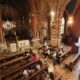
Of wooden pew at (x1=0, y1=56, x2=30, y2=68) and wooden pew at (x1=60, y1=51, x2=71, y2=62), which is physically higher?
wooden pew at (x1=0, y1=56, x2=30, y2=68)

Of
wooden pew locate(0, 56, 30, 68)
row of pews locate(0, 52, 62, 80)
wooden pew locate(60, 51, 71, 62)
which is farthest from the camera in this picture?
wooden pew locate(60, 51, 71, 62)

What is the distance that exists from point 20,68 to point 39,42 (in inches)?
252

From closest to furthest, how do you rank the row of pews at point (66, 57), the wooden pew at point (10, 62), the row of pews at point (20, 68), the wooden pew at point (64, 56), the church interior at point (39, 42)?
the row of pews at point (20, 68), the wooden pew at point (10, 62), the church interior at point (39, 42), the row of pews at point (66, 57), the wooden pew at point (64, 56)

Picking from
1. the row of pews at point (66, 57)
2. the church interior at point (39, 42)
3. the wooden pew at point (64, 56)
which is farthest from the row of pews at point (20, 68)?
the wooden pew at point (64, 56)

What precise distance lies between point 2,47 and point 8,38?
574 centimetres

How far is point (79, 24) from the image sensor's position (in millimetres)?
12234

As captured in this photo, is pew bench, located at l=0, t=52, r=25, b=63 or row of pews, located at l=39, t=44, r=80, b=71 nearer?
pew bench, located at l=0, t=52, r=25, b=63

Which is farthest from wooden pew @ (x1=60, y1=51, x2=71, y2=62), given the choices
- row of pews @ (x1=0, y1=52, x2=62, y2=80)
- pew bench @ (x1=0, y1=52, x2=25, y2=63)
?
pew bench @ (x1=0, y1=52, x2=25, y2=63)

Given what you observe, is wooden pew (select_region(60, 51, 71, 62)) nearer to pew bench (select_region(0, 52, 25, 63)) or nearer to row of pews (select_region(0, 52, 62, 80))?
row of pews (select_region(0, 52, 62, 80))

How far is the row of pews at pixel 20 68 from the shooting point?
16.6ft

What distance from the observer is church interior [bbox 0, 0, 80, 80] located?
5.69 meters

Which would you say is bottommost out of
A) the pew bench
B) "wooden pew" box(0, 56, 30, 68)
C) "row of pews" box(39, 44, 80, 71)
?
"row of pews" box(39, 44, 80, 71)

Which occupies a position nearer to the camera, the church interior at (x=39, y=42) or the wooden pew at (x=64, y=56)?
the church interior at (x=39, y=42)

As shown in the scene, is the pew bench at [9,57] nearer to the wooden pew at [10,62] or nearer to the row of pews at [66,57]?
the wooden pew at [10,62]
